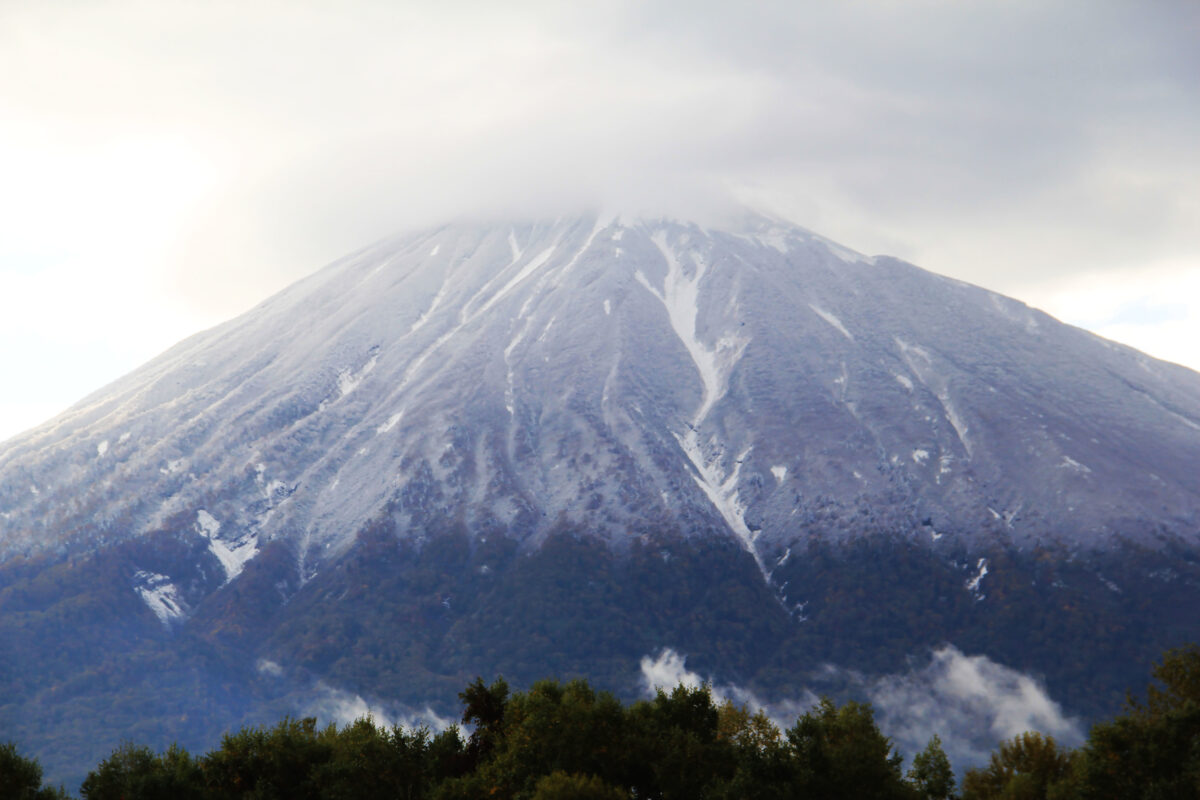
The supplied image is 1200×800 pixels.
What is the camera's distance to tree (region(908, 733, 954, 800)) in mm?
84625

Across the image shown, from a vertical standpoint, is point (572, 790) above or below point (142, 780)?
below

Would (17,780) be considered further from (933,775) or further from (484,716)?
(933,775)

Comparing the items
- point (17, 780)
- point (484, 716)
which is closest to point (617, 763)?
point (484, 716)

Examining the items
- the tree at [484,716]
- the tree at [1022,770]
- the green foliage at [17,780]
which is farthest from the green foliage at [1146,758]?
the green foliage at [17,780]

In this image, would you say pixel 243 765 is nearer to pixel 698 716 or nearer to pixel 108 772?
pixel 108 772

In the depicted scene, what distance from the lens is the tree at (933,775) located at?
84625 millimetres

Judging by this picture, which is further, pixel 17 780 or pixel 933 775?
pixel 933 775

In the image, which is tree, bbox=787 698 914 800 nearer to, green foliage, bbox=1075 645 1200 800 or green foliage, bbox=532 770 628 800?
green foliage, bbox=1075 645 1200 800

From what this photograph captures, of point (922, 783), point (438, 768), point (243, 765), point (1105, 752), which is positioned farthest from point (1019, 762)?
point (243, 765)

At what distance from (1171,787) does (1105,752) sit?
4.26 m

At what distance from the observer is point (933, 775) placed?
87625mm

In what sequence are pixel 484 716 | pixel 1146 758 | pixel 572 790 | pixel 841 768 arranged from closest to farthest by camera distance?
pixel 572 790, pixel 1146 758, pixel 841 768, pixel 484 716

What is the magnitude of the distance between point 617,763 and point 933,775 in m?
27.7

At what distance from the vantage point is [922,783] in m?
88.6
